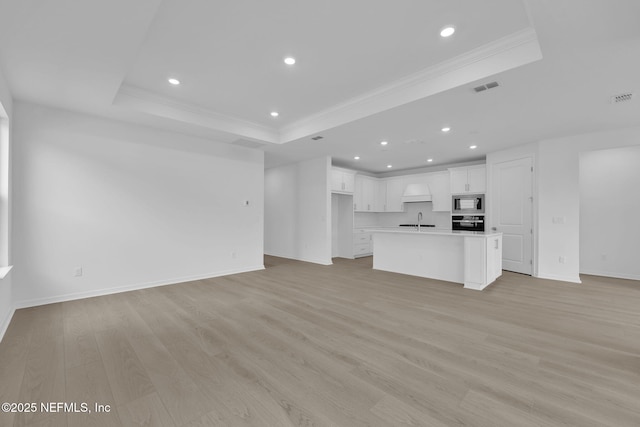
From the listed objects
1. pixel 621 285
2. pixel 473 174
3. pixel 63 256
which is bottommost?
pixel 621 285

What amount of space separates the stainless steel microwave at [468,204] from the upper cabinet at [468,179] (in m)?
0.16

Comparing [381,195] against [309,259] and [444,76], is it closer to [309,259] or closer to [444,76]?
[309,259]

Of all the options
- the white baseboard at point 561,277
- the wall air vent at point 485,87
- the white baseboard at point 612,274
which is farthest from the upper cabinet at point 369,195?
the white baseboard at point 612,274

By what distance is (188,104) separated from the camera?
4.32 meters

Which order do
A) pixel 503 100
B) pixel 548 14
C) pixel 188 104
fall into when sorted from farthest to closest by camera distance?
pixel 188 104, pixel 503 100, pixel 548 14

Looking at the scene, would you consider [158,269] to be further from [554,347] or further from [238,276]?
[554,347]

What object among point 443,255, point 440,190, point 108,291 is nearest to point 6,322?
point 108,291

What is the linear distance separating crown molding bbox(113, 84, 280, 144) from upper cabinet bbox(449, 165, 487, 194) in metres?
4.97

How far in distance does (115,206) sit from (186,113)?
186cm

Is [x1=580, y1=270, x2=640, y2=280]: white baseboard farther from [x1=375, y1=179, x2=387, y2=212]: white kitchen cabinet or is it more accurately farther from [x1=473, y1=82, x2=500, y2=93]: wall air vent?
[x1=473, y1=82, x2=500, y2=93]: wall air vent

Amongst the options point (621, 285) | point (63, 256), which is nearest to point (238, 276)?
point (63, 256)

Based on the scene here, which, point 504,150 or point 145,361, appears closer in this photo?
point 145,361

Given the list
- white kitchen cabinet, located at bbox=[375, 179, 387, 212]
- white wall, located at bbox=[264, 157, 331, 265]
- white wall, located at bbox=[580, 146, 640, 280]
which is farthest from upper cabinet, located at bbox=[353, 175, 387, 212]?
white wall, located at bbox=[580, 146, 640, 280]

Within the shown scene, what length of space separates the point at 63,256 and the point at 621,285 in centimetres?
912
